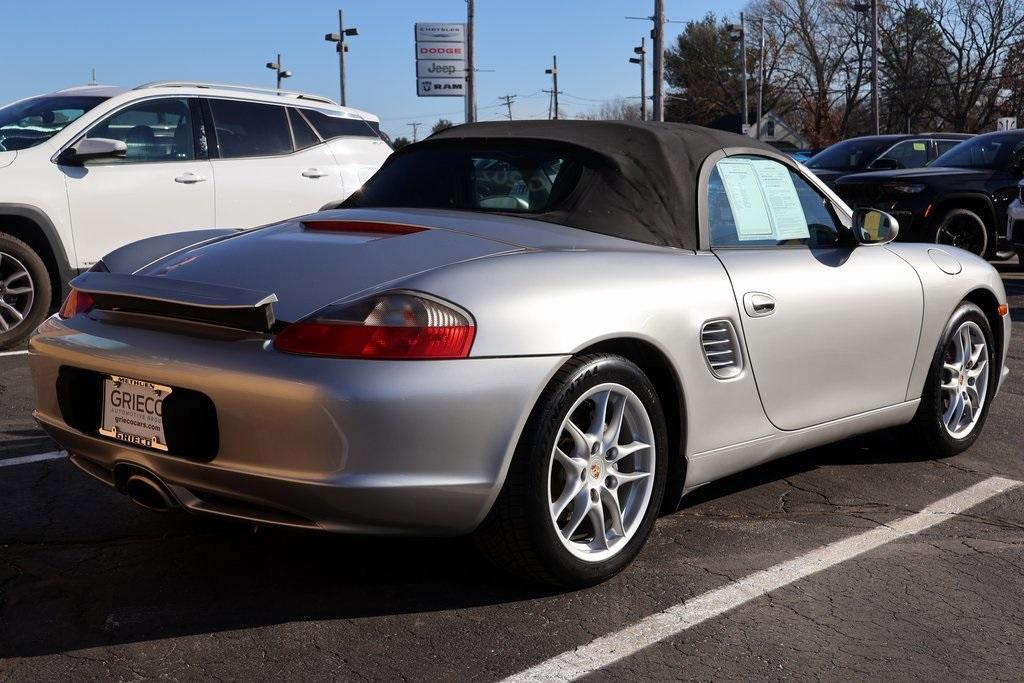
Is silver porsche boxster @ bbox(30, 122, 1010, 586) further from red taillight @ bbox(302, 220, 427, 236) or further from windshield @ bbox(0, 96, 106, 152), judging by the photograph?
windshield @ bbox(0, 96, 106, 152)

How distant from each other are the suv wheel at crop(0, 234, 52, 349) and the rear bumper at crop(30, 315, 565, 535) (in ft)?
16.6

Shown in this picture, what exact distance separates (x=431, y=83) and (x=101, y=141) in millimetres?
51854

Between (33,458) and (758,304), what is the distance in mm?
3041

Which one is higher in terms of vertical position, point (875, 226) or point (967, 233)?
point (875, 226)

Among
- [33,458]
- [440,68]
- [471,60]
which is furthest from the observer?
[440,68]

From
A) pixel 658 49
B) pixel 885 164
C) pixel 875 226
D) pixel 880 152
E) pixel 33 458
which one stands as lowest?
pixel 33 458

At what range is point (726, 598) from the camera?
343cm

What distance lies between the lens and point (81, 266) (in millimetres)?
8188

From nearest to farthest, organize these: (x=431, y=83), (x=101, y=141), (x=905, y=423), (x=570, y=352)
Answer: (x=570, y=352) < (x=905, y=423) < (x=101, y=141) < (x=431, y=83)

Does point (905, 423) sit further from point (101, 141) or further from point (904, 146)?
point (904, 146)

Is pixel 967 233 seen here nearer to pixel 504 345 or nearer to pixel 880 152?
pixel 880 152

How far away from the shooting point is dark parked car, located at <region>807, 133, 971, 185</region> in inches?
650

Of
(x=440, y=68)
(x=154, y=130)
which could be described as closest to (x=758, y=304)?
(x=154, y=130)

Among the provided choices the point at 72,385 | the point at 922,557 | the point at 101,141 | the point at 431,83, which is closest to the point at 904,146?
the point at 101,141
